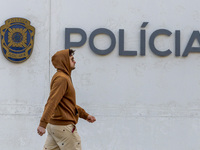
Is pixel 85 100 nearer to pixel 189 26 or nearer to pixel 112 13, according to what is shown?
pixel 112 13

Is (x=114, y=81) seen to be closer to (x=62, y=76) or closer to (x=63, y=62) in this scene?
(x=63, y=62)

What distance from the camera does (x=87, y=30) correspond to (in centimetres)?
692

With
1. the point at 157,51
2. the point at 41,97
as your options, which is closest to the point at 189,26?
the point at 157,51

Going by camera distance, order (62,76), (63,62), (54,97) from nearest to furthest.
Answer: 1. (54,97)
2. (62,76)
3. (63,62)

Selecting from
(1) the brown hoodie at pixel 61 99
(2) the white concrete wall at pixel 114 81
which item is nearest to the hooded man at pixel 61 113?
(1) the brown hoodie at pixel 61 99

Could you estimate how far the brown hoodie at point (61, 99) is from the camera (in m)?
4.71

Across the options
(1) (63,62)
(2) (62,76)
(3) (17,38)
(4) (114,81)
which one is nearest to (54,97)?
(2) (62,76)

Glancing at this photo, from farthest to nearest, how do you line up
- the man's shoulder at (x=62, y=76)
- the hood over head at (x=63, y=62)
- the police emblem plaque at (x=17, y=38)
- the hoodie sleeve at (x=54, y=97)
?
the police emblem plaque at (x=17, y=38), the hood over head at (x=63, y=62), the man's shoulder at (x=62, y=76), the hoodie sleeve at (x=54, y=97)

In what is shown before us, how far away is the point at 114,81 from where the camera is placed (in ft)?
22.7

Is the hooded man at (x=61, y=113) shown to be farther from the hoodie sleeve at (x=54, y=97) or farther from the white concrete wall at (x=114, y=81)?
the white concrete wall at (x=114, y=81)

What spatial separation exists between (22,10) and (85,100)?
1798 millimetres

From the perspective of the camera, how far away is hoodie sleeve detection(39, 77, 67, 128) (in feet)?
15.3

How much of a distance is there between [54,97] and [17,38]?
242 cm

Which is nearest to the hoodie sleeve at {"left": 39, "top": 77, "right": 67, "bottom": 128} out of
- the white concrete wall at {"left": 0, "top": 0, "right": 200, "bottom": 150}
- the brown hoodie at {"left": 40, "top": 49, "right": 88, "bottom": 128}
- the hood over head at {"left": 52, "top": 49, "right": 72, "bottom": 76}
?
the brown hoodie at {"left": 40, "top": 49, "right": 88, "bottom": 128}
